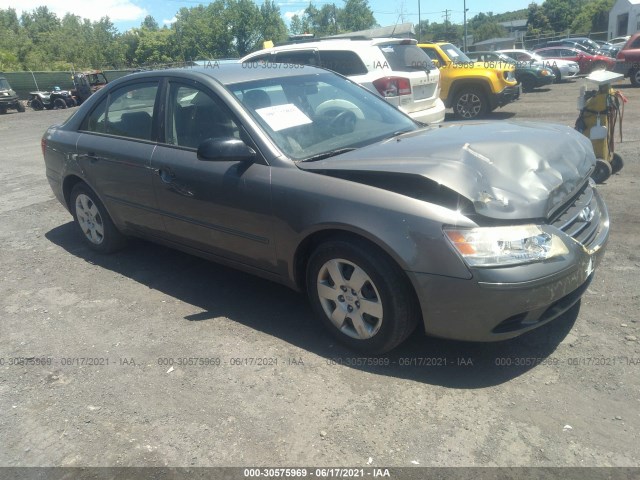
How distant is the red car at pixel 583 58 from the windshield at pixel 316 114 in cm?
2400

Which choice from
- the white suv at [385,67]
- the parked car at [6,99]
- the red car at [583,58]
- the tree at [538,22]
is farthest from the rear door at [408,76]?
the tree at [538,22]

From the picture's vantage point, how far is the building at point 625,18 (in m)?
49.4

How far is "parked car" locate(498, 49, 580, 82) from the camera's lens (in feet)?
74.6

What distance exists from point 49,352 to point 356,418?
218 cm

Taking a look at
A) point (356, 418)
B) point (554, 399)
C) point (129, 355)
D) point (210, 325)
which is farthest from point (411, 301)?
point (129, 355)

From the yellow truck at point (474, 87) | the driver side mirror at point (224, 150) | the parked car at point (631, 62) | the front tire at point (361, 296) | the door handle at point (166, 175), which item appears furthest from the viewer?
the parked car at point (631, 62)

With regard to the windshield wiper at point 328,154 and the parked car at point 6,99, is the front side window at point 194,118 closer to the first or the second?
the windshield wiper at point 328,154

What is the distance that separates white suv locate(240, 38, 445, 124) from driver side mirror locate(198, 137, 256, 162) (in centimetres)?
527

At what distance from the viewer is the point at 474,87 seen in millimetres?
12133

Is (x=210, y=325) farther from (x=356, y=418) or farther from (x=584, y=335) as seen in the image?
(x=584, y=335)

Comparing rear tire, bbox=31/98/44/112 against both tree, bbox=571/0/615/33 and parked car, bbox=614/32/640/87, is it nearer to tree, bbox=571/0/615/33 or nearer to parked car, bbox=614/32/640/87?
parked car, bbox=614/32/640/87

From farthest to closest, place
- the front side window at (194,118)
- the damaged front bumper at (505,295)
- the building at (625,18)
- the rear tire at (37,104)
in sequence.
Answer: the building at (625,18) < the rear tire at (37,104) < the front side window at (194,118) < the damaged front bumper at (505,295)

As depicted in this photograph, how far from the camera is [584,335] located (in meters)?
3.35

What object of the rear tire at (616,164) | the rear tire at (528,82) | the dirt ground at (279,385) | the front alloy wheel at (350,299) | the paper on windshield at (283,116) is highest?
the paper on windshield at (283,116)
